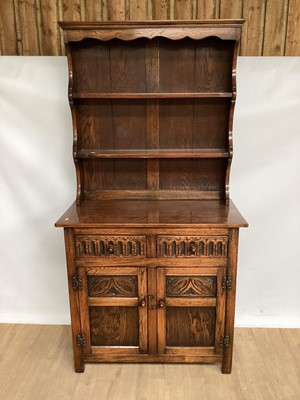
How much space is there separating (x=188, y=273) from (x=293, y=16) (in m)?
1.73

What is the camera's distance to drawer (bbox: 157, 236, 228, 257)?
6.53ft

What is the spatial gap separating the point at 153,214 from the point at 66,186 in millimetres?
798

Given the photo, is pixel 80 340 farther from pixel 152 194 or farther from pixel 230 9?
pixel 230 9

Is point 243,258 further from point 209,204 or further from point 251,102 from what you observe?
point 251,102

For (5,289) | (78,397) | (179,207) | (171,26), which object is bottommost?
(78,397)

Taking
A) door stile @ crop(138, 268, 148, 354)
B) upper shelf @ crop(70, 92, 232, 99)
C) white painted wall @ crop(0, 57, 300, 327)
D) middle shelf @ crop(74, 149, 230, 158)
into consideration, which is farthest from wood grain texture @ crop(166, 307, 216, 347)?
upper shelf @ crop(70, 92, 232, 99)

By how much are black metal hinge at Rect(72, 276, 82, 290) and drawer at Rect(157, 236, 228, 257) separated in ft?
1.50

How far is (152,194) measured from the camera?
2.42 metres

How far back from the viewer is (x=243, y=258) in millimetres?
2656

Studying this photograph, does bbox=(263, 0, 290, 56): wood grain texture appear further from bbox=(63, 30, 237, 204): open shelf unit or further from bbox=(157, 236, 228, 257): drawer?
bbox=(157, 236, 228, 257): drawer

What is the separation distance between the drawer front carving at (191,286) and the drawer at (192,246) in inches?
5.5

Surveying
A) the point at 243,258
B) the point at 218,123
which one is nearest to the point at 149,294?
the point at 243,258

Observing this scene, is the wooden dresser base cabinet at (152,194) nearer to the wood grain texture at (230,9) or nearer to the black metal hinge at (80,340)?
the black metal hinge at (80,340)

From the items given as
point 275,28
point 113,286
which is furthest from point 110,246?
point 275,28
